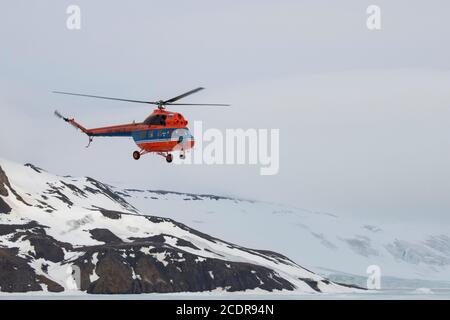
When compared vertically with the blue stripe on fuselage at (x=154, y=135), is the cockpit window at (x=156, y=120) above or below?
above

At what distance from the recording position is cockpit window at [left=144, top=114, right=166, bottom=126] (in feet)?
424

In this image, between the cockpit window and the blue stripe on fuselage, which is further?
the cockpit window

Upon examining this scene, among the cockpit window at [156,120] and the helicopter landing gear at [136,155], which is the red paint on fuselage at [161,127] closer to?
the cockpit window at [156,120]

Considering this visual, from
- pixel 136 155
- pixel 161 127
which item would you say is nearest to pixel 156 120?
pixel 161 127

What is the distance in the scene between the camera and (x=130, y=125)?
134m

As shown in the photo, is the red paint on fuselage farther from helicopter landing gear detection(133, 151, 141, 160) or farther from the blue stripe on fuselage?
helicopter landing gear detection(133, 151, 141, 160)

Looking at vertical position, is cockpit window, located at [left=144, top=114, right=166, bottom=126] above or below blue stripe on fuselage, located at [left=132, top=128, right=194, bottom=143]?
above

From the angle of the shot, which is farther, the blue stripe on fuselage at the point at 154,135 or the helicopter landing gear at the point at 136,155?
the blue stripe on fuselage at the point at 154,135

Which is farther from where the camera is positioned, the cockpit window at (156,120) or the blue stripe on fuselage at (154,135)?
the cockpit window at (156,120)

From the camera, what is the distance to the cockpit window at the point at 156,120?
129375 mm

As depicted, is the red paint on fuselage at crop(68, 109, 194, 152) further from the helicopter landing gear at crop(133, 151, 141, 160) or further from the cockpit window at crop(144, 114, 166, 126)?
the helicopter landing gear at crop(133, 151, 141, 160)

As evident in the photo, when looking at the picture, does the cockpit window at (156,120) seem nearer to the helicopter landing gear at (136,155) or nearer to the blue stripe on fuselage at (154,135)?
the blue stripe on fuselage at (154,135)
